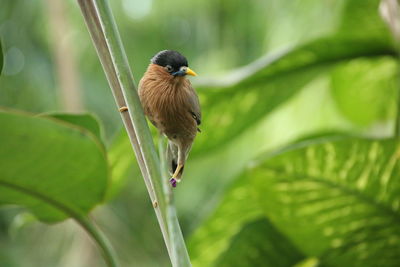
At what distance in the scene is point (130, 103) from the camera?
0.39 metres

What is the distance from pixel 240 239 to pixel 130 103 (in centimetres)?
58

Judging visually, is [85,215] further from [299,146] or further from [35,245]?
[35,245]

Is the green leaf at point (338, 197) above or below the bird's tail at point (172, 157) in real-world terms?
below

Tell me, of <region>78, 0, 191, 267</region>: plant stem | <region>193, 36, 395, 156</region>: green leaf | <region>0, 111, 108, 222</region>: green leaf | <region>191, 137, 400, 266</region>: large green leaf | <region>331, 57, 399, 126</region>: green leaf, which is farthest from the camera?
<region>331, 57, 399, 126</region>: green leaf

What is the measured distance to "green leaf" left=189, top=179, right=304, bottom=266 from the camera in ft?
3.06

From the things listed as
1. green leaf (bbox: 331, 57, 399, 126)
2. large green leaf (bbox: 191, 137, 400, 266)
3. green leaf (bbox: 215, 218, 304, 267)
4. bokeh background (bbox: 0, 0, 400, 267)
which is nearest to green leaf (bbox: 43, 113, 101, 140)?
bokeh background (bbox: 0, 0, 400, 267)

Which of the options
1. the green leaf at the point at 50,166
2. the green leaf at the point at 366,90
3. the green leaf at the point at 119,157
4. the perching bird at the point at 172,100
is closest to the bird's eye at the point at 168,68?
the perching bird at the point at 172,100

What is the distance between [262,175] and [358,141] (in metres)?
0.13

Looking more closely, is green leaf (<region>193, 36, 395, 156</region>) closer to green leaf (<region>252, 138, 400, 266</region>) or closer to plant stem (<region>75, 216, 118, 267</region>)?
green leaf (<region>252, 138, 400, 266</region>)

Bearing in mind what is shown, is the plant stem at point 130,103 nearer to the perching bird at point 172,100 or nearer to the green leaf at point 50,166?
the perching bird at point 172,100

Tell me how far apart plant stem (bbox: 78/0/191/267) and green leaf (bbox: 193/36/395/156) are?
1.47 ft

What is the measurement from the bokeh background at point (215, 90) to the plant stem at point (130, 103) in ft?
1.05

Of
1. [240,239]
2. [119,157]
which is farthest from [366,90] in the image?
[119,157]

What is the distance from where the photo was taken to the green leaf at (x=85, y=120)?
2.30ft
